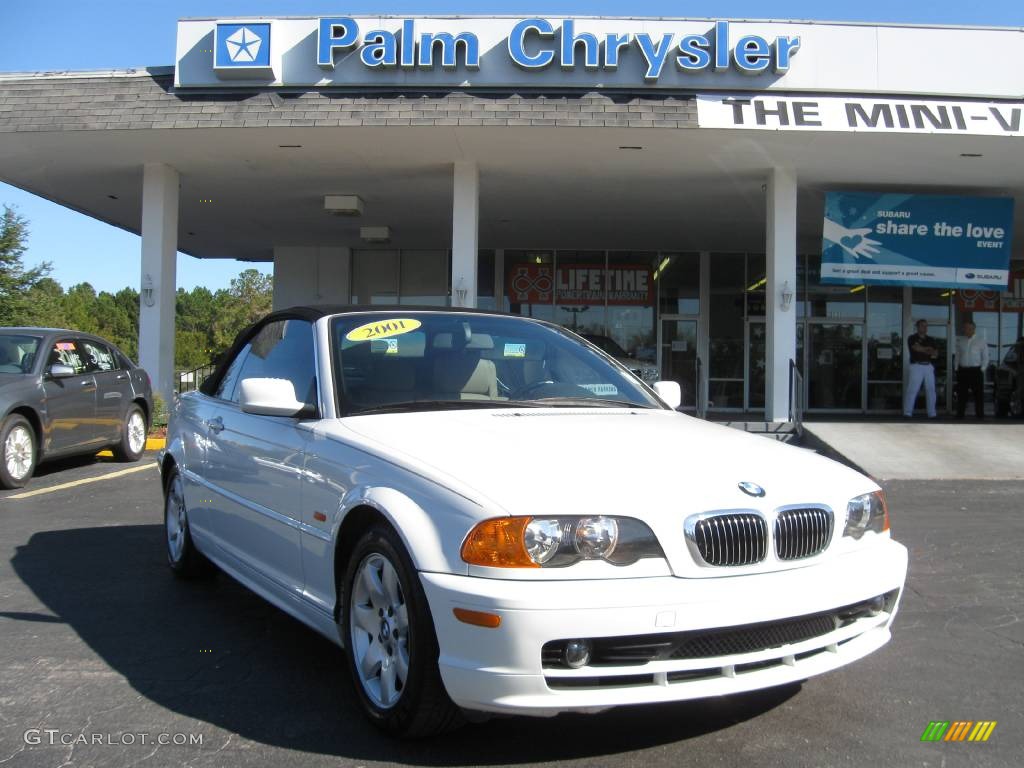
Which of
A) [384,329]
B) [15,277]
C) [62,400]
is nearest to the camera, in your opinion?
[384,329]

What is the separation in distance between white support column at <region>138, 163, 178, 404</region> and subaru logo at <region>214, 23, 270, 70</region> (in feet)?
9.63

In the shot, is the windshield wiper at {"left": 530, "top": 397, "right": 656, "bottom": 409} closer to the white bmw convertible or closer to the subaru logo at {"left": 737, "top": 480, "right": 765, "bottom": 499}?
the white bmw convertible

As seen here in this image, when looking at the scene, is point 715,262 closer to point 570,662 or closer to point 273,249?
point 273,249

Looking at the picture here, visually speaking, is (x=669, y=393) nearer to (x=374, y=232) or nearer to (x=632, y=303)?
(x=374, y=232)

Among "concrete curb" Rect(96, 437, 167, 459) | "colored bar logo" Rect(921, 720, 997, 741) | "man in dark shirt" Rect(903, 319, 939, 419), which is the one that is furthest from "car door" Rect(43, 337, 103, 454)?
"man in dark shirt" Rect(903, 319, 939, 419)

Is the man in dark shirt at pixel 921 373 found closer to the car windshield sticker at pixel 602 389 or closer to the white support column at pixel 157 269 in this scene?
the white support column at pixel 157 269

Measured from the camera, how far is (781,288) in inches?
560

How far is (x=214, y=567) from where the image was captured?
5.43m

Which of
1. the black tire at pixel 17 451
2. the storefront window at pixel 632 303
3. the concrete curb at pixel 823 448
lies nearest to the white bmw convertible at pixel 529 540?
the black tire at pixel 17 451

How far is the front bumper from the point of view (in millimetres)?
2684

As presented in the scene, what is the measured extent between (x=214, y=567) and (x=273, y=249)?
18.3 meters

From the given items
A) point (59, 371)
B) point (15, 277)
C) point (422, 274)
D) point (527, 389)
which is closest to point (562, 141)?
point (59, 371)

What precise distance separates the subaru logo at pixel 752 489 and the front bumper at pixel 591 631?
10.3 inches

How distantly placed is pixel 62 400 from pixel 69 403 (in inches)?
5.1
